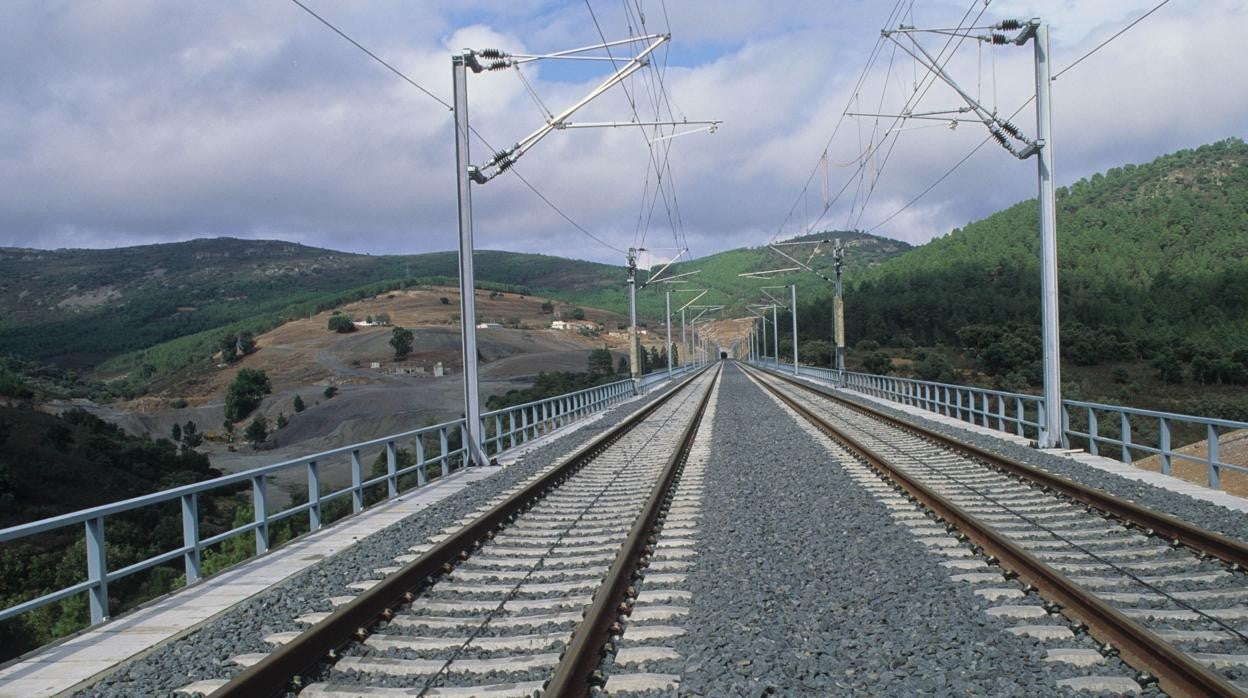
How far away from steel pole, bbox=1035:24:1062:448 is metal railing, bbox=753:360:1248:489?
719 mm

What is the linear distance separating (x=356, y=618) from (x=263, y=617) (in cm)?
113

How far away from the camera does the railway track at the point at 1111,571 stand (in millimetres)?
5070

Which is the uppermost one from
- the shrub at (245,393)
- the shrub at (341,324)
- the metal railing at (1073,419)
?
the shrub at (341,324)

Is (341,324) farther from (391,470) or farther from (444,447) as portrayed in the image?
(391,470)

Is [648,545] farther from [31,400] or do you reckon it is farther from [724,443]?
[31,400]

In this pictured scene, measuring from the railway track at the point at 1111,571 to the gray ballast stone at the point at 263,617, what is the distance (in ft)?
16.4

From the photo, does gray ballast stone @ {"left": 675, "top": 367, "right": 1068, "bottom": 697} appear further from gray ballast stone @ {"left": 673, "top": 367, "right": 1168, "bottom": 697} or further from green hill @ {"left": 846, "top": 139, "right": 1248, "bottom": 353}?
green hill @ {"left": 846, "top": 139, "right": 1248, "bottom": 353}

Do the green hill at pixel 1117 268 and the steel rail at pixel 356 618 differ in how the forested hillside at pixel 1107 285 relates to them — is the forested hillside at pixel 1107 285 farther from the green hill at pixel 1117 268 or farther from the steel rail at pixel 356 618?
the steel rail at pixel 356 618

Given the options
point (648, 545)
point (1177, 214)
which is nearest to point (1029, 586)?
point (648, 545)

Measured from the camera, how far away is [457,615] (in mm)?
6652

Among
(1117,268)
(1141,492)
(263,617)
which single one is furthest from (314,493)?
(1117,268)

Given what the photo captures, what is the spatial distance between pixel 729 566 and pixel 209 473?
1709 inches

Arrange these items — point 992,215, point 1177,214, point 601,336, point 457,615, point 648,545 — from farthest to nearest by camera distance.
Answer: point 992,215 < point 601,336 < point 1177,214 < point 648,545 < point 457,615

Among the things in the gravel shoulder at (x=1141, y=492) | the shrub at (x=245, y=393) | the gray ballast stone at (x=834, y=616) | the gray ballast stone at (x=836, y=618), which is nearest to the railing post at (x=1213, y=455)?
the gravel shoulder at (x=1141, y=492)
